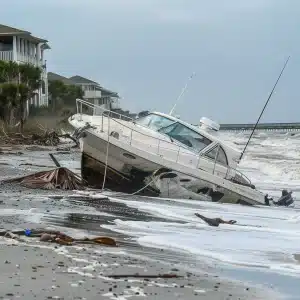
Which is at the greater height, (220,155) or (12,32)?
(12,32)

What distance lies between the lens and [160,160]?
51.4 ft

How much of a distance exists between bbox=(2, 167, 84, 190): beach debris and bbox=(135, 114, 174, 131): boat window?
2284 mm

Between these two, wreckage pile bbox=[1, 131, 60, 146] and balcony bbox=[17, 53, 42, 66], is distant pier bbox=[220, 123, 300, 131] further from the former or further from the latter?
wreckage pile bbox=[1, 131, 60, 146]

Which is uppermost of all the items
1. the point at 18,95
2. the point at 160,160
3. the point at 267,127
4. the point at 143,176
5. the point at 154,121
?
the point at 18,95

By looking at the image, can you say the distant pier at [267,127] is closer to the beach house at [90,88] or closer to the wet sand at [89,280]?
the beach house at [90,88]

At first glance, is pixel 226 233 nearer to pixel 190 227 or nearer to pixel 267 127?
pixel 190 227

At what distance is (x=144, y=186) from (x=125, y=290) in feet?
32.4

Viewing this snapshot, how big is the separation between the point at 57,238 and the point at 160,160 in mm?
7325

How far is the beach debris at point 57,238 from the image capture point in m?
8.43

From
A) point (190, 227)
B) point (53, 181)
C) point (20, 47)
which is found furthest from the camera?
point (20, 47)

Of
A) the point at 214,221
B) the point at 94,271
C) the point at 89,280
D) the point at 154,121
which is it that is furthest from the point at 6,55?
the point at 89,280

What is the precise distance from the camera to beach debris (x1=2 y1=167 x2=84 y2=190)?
51.5 ft

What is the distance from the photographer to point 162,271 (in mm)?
7266

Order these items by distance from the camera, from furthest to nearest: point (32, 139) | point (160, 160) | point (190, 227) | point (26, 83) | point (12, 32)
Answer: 1. point (12, 32)
2. point (26, 83)
3. point (32, 139)
4. point (160, 160)
5. point (190, 227)
